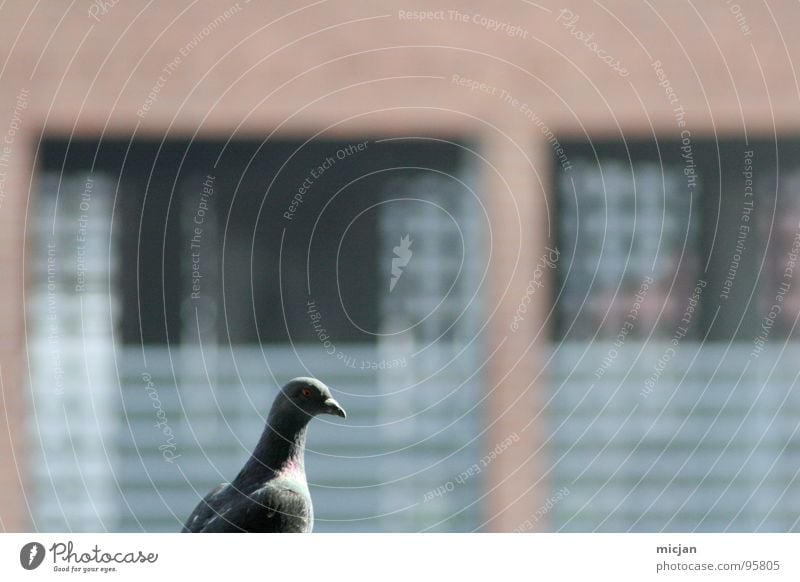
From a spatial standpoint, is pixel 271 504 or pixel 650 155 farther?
pixel 650 155

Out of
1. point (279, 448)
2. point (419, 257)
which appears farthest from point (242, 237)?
point (279, 448)

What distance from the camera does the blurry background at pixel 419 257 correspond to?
6.41 metres

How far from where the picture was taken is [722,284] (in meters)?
7.79

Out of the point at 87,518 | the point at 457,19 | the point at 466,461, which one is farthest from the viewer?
the point at 87,518

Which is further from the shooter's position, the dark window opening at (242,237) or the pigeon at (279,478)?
the dark window opening at (242,237)

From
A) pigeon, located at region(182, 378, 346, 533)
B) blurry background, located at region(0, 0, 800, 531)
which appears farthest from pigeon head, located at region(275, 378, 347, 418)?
blurry background, located at region(0, 0, 800, 531)

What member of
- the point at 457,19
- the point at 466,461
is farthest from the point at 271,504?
the point at 466,461

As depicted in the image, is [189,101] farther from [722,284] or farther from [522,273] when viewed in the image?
[722,284]

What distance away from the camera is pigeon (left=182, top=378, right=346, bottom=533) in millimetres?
1197

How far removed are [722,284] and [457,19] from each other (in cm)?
262

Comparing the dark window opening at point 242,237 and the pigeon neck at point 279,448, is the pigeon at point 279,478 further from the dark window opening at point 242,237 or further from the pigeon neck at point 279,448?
the dark window opening at point 242,237

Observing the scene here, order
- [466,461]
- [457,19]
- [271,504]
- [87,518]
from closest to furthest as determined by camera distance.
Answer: [271,504], [457,19], [466,461], [87,518]

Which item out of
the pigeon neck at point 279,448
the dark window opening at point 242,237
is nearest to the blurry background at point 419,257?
the dark window opening at point 242,237

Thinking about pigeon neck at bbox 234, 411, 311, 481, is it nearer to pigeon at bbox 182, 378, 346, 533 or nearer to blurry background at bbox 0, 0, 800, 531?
pigeon at bbox 182, 378, 346, 533
